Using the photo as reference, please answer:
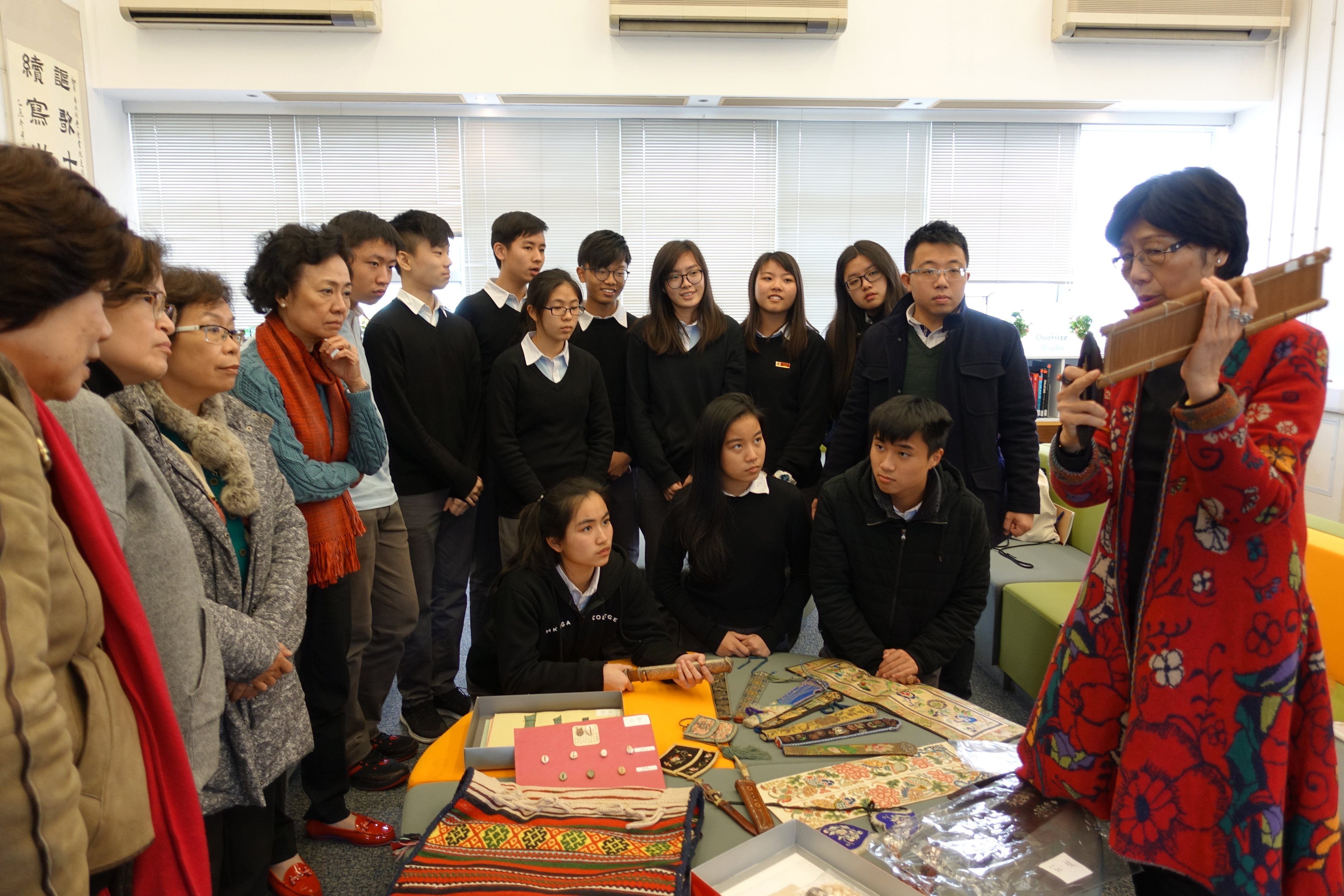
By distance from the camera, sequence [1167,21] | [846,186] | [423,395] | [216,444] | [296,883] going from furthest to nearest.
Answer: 1. [846,186]
2. [1167,21]
3. [423,395]
4. [296,883]
5. [216,444]

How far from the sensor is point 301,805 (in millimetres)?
2334

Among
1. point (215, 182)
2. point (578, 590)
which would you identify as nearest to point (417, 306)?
point (578, 590)

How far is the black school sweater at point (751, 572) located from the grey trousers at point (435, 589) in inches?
31.5

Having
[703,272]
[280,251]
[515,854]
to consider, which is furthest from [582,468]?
[515,854]

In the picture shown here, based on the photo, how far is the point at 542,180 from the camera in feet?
16.5

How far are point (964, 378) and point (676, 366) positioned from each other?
978 millimetres

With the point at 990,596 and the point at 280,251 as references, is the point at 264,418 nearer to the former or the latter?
the point at 280,251

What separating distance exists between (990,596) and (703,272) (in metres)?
1.64

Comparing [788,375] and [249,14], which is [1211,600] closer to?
[788,375]

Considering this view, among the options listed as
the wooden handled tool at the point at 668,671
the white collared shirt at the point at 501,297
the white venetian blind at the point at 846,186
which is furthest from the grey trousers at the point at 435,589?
the white venetian blind at the point at 846,186

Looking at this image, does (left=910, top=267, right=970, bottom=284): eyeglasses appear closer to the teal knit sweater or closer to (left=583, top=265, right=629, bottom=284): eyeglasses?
(left=583, top=265, right=629, bottom=284): eyeglasses

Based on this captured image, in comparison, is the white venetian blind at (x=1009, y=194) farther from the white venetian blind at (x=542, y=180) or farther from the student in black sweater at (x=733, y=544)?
the student in black sweater at (x=733, y=544)

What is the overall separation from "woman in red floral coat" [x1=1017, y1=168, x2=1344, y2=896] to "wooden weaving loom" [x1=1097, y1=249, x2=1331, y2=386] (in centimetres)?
2

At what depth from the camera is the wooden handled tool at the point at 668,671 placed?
5.60 feet
